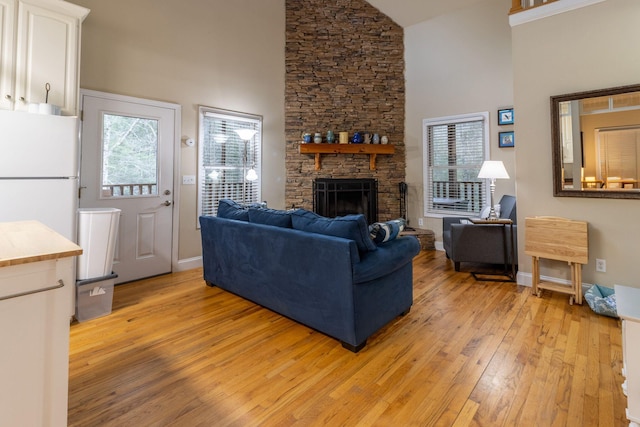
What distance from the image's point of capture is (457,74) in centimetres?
507

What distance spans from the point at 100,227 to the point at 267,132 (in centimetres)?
301

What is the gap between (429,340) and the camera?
2.28 m

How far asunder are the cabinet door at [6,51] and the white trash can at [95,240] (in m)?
0.95

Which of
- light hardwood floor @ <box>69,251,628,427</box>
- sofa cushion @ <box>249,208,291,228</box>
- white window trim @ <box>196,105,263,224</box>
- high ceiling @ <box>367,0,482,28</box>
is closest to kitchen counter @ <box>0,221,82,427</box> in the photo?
light hardwood floor @ <box>69,251,628,427</box>

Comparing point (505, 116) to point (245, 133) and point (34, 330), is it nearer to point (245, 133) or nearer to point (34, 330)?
point (245, 133)

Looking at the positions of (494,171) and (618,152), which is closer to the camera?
(618,152)

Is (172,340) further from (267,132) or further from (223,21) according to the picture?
(223,21)

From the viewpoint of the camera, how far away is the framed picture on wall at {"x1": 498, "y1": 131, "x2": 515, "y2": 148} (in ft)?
15.1

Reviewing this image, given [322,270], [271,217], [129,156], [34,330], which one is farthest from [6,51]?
[322,270]

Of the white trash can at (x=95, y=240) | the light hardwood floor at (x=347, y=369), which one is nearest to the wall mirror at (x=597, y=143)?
the light hardwood floor at (x=347, y=369)

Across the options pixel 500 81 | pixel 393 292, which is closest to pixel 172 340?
pixel 393 292

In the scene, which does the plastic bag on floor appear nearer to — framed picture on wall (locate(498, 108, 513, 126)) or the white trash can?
framed picture on wall (locate(498, 108, 513, 126))

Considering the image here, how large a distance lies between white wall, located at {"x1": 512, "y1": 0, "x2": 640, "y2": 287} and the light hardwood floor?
598 millimetres

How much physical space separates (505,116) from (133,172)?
509cm
